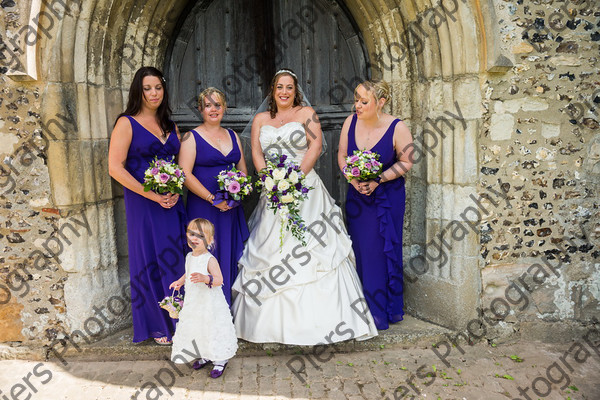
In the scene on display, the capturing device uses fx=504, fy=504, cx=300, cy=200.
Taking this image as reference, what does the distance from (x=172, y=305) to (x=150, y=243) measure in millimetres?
611

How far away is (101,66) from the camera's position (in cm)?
416

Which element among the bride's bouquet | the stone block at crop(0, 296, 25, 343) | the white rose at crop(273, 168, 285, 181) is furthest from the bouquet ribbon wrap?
the stone block at crop(0, 296, 25, 343)

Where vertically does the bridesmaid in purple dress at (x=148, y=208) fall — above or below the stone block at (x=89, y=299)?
above

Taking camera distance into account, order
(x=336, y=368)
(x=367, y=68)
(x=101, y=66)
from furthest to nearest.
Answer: (x=367, y=68)
(x=101, y=66)
(x=336, y=368)

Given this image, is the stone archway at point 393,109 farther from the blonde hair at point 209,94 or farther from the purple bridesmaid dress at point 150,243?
the blonde hair at point 209,94

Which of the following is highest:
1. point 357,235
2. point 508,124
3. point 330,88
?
point 330,88

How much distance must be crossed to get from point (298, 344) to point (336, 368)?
0.34 meters

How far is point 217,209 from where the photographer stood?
420 cm

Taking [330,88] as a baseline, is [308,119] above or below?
below

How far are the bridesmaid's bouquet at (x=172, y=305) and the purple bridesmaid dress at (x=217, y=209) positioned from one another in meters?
0.49

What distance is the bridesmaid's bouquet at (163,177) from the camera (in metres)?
3.73

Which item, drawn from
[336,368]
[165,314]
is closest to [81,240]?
[165,314]

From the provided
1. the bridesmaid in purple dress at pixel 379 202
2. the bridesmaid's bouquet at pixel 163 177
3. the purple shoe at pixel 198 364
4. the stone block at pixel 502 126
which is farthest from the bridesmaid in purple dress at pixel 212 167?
the stone block at pixel 502 126

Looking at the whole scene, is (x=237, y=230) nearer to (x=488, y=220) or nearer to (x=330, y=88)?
(x=330, y=88)
